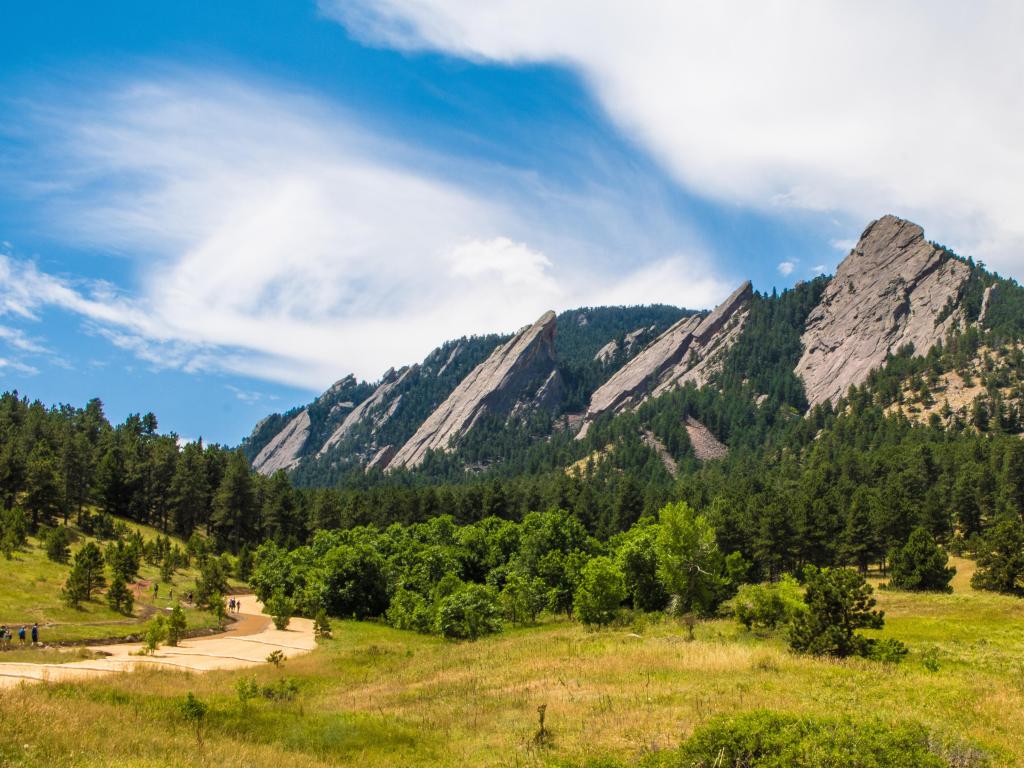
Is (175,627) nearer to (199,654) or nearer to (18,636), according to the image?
(199,654)

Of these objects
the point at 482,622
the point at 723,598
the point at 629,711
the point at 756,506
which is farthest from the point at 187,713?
the point at 756,506

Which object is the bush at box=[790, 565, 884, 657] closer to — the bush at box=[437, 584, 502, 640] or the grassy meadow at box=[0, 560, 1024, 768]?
the grassy meadow at box=[0, 560, 1024, 768]

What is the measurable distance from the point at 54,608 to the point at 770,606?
167 ft

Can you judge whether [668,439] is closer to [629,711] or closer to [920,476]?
[920,476]

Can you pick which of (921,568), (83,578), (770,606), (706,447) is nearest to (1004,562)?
(921,568)

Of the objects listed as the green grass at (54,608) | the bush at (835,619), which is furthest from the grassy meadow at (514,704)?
the green grass at (54,608)

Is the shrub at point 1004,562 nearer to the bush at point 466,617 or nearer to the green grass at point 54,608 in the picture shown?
the bush at point 466,617

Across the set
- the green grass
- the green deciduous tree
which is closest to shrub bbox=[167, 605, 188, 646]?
the green grass

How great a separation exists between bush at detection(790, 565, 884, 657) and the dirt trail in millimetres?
28844

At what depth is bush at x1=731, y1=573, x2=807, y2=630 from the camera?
1550 inches

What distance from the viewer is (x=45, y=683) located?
19359mm

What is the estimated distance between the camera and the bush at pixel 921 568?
60.6 m

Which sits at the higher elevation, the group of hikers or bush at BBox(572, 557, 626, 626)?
bush at BBox(572, 557, 626, 626)

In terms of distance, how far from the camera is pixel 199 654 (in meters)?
39.4
